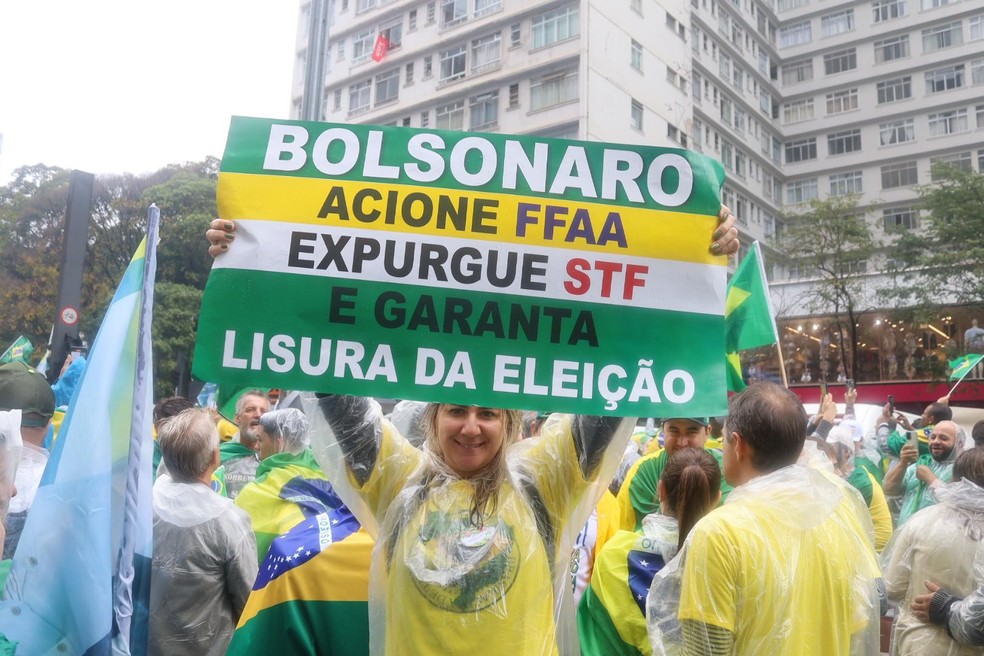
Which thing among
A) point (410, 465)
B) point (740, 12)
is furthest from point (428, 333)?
point (740, 12)

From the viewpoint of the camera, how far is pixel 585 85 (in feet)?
101

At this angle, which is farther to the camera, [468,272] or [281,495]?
[281,495]

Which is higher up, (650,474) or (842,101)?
(842,101)

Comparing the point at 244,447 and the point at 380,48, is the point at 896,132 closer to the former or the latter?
the point at 380,48

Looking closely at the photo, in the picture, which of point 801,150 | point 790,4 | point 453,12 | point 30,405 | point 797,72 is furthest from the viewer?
point 790,4

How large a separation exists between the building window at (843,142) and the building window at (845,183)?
1340 mm

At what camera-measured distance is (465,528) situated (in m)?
2.34

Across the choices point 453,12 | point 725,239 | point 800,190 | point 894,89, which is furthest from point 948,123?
point 725,239

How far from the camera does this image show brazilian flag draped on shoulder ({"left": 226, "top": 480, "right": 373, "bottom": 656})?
252 cm

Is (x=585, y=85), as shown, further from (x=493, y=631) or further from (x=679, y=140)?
(x=493, y=631)

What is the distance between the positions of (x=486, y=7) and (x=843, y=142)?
24.7 metres

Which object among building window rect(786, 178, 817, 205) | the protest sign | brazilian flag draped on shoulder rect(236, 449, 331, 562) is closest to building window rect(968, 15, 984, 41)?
building window rect(786, 178, 817, 205)

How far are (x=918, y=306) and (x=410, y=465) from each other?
29706 mm

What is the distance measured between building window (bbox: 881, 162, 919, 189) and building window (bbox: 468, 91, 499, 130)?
24904mm
